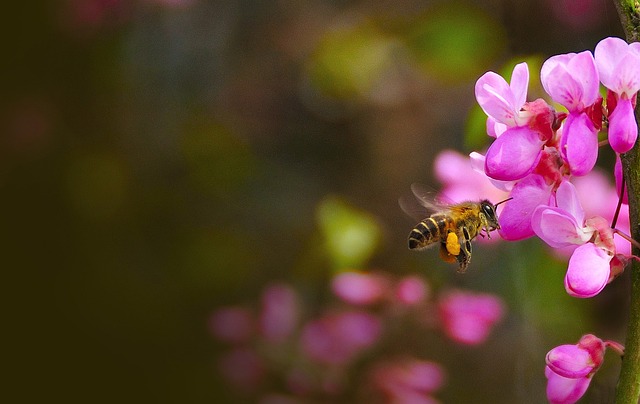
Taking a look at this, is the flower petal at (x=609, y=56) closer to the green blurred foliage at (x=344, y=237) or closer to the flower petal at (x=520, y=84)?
the flower petal at (x=520, y=84)

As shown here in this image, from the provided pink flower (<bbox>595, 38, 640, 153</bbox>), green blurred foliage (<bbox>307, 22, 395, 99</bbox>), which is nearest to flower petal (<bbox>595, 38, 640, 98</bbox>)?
pink flower (<bbox>595, 38, 640, 153</bbox>)

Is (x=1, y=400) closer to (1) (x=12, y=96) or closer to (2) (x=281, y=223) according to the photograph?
(1) (x=12, y=96)

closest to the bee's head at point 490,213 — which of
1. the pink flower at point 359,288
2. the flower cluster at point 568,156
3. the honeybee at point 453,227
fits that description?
the honeybee at point 453,227

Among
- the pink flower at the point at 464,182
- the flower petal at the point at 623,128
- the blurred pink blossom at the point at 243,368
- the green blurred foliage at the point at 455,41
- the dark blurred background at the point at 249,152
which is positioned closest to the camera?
the flower petal at the point at 623,128

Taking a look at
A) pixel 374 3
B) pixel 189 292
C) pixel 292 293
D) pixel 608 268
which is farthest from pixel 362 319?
pixel 608 268

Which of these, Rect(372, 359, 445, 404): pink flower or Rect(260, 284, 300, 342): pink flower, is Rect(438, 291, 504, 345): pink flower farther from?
Rect(260, 284, 300, 342): pink flower
